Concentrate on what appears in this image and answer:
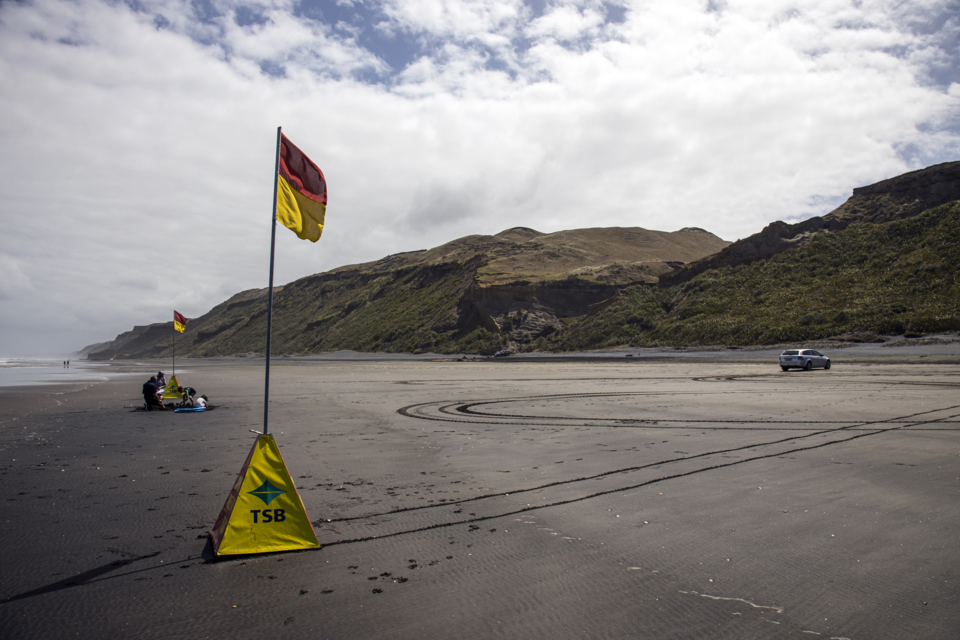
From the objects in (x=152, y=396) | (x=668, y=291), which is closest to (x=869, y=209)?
(x=668, y=291)

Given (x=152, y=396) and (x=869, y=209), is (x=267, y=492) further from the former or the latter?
(x=869, y=209)

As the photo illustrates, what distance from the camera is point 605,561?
4039 millimetres

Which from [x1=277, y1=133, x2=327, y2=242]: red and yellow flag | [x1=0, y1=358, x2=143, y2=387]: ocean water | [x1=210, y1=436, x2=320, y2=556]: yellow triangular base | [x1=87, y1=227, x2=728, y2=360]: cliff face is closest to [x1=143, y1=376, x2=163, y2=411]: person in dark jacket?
[x1=277, y1=133, x2=327, y2=242]: red and yellow flag

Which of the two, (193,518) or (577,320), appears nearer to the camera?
(193,518)

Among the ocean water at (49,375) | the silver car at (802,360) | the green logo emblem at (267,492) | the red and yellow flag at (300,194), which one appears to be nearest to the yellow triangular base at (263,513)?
the green logo emblem at (267,492)

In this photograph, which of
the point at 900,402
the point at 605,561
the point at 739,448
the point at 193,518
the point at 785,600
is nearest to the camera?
the point at 785,600

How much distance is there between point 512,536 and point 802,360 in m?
30.8

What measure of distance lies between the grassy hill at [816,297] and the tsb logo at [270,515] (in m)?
47.5

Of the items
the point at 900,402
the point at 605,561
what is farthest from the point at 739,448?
the point at 900,402

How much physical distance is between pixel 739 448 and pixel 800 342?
139 ft

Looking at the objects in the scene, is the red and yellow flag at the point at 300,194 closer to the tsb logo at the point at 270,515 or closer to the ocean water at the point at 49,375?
the tsb logo at the point at 270,515

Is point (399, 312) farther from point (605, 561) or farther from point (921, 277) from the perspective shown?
point (605, 561)

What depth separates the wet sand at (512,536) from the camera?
3201 mm

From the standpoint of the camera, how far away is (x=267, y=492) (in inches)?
175
